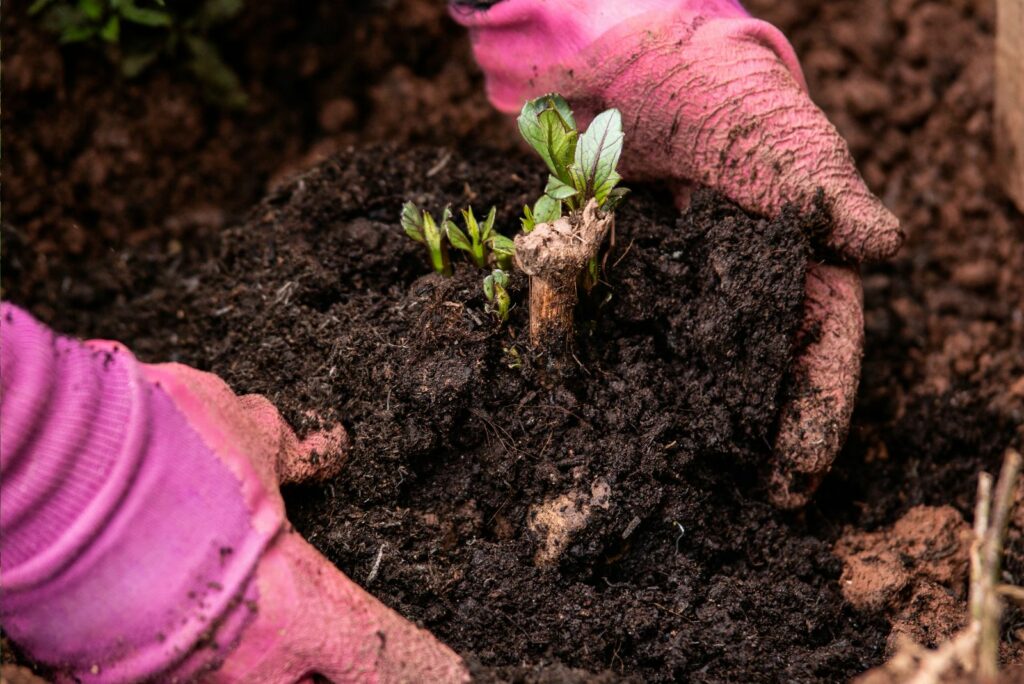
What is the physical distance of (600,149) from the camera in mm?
1593

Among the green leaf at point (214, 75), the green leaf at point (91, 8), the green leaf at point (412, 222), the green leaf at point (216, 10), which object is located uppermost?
the green leaf at point (91, 8)

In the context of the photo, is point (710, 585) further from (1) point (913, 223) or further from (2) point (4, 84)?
(2) point (4, 84)

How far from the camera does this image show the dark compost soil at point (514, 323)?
1.61 meters

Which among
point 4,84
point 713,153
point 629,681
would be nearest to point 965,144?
point 713,153

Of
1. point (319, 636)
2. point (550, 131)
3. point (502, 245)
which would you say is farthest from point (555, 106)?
point (319, 636)

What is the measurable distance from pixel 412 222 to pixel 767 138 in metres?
0.68

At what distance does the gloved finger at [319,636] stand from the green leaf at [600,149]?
2.47 ft

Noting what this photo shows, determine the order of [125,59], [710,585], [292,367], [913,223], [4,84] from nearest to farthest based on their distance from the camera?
[710,585] → [292,367] → [4,84] → [125,59] → [913,223]

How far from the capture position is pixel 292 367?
1773mm

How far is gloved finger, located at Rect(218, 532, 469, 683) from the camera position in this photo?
1345 millimetres

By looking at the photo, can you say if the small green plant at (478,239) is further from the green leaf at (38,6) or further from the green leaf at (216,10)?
the green leaf at (38,6)

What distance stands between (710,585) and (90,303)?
1.54 meters

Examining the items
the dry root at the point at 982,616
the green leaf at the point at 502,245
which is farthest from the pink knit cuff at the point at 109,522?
the dry root at the point at 982,616

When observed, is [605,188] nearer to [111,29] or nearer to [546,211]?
[546,211]
